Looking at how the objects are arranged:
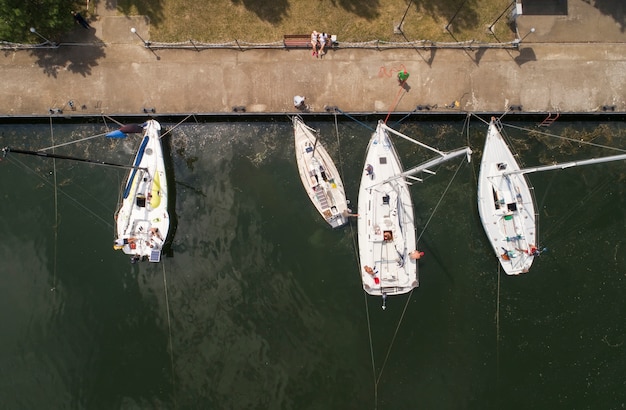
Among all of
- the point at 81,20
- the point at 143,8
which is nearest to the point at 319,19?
the point at 143,8

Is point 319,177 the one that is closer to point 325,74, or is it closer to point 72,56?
point 325,74

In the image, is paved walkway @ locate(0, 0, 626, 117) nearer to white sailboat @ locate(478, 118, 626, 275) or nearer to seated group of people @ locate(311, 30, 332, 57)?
seated group of people @ locate(311, 30, 332, 57)

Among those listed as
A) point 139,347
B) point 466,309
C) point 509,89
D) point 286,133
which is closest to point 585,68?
point 509,89

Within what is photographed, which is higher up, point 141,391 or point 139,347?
point 139,347

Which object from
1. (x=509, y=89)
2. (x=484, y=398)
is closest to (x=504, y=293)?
(x=484, y=398)

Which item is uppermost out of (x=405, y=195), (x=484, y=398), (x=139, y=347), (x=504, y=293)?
(x=405, y=195)

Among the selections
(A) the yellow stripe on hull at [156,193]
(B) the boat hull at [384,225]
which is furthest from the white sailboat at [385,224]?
(A) the yellow stripe on hull at [156,193]

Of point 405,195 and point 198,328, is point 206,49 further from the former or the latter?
point 198,328
